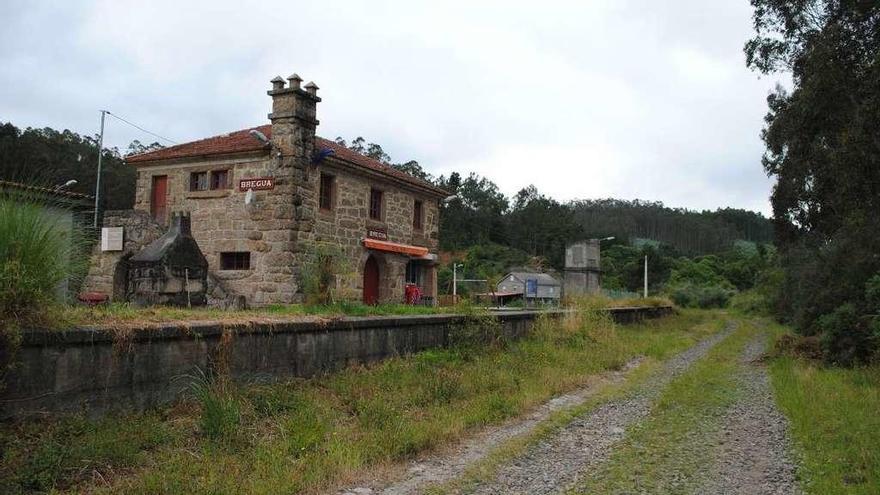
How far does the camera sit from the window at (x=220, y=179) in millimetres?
18047

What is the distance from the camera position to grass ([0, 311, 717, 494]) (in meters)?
4.58

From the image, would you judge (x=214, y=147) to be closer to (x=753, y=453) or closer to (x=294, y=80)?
(x=294, y=80)

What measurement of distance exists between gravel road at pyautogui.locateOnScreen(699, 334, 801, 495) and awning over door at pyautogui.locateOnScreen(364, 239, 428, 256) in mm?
11291

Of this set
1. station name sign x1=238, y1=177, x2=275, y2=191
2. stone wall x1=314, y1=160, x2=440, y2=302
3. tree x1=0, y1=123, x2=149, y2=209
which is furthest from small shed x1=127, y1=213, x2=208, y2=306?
tree x1=0, y1=123, x2=149, y2=209

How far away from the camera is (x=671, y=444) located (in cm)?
692

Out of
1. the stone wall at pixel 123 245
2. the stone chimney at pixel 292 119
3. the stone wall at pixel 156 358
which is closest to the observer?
the stone wall at pixel 156 358

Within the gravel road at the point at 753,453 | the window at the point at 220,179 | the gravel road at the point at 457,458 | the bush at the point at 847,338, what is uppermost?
the window at the point at 220,179

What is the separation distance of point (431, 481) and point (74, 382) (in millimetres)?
2998

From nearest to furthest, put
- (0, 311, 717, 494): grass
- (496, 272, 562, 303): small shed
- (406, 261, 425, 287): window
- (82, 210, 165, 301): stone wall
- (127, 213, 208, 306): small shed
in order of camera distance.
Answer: (0, 311, 717, 494): grass
(127, 213, 208, 306): small shed
(82, 210, 165, 301): stone wall
(406, 261, 425, 287): window
(496, 272, 562, 303): small shed

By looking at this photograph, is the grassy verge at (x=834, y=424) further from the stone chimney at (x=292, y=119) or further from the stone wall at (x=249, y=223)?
the stone chimney at (x=292, y=119)

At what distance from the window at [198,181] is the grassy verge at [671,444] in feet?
44.0

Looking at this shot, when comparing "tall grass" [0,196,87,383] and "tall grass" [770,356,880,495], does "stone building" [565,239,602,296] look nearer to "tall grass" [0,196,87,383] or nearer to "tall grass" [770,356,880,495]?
"tall grass" [770,356,880,495]

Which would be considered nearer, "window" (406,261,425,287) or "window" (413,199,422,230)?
"window" (406,261,425,287)

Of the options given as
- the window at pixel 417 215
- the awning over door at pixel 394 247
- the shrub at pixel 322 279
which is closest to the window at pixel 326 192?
the awning over door at pixel 394 247
